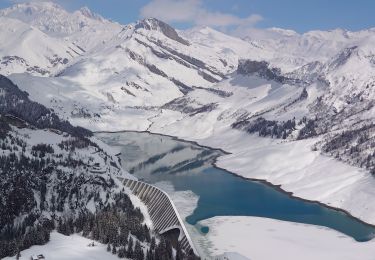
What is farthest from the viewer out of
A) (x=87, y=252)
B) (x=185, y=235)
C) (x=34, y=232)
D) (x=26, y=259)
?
(x=185, y=235)

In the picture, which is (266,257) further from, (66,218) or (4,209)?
(4,209)

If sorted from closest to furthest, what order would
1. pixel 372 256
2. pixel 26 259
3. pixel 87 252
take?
pixel 26 259 < pixel 87 252 < pixel 372 256

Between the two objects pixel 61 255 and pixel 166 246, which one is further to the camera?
pixel 166 246

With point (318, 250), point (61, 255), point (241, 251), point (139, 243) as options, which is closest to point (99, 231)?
point (139, 243)

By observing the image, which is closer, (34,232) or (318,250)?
(34,232)

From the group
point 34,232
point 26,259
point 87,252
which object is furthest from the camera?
point 34,232

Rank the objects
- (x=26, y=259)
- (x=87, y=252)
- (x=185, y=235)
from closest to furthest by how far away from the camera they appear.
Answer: (x=26, y=259) < (x=87, y=252) < (x=185, y=235)

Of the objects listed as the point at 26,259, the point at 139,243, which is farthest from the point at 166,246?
the point at 26,259

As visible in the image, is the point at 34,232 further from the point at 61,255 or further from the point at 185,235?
the point at 185,235
